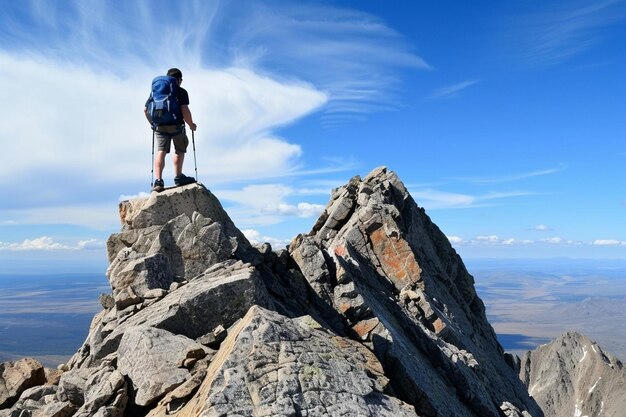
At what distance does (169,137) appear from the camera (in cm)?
2659

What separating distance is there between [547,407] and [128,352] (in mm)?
151401

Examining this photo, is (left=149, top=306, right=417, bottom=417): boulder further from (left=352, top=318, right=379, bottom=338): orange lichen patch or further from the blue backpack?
the blue backpack

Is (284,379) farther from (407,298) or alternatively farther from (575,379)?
(575,379)

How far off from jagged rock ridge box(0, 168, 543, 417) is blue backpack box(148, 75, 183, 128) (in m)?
3.58

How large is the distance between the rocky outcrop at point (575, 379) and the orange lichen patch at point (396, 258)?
366 feet

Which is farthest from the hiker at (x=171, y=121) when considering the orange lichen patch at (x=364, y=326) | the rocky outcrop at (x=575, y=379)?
the rocky outcrop at (x=575, y=379)

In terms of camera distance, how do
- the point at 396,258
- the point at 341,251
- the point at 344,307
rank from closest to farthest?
1. the point at 344,307
2. the point at 341,251
3. the point at 396,258

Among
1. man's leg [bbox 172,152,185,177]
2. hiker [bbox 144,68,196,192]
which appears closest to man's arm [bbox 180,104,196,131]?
hiker [bbox 144,68,196,192]

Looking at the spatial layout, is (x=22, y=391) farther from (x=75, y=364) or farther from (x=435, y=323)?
(x=435, y=323)

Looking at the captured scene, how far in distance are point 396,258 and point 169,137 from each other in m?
20.5

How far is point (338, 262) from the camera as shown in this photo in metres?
28.6

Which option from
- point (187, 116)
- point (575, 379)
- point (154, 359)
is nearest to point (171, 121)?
point (187, 116)

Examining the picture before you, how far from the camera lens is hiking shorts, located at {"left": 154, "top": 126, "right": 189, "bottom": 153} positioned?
26350mm

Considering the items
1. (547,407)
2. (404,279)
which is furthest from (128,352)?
(547,407)
